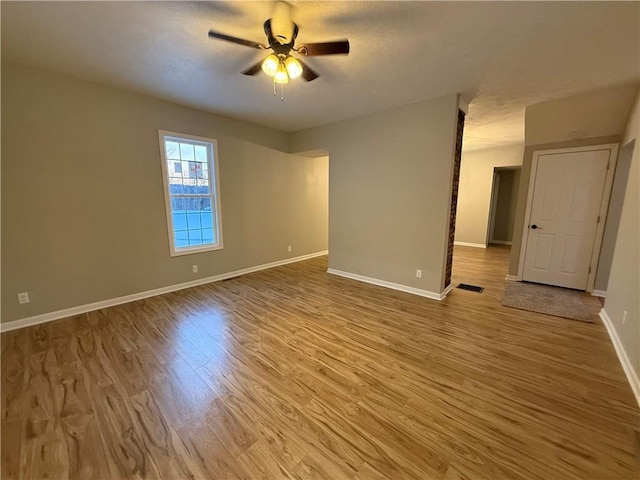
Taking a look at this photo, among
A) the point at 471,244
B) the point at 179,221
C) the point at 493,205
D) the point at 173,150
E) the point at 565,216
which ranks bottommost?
the point at 471,244

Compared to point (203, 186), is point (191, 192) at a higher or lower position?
lower

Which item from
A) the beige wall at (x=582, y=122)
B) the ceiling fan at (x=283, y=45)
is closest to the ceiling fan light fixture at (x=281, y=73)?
the ceiling fan at (x=283, y=45)

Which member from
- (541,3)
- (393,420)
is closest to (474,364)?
(393,420)

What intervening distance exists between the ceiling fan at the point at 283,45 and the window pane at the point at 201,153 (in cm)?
241

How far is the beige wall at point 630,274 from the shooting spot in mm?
2104

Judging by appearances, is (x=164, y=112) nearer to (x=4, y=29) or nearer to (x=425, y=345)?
(x=4, y=29)

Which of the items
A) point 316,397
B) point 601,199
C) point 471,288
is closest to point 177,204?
point 316,397

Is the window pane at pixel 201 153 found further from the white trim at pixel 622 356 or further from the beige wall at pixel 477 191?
the beige wall at pixel 477 191

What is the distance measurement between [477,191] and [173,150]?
749 cm

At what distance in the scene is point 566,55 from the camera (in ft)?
7.59

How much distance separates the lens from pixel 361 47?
7.39 feet

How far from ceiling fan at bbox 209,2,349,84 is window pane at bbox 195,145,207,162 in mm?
2412

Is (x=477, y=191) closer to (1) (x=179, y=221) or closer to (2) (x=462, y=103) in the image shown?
(2) (x=462, y=103)

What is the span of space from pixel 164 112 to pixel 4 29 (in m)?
1.58
